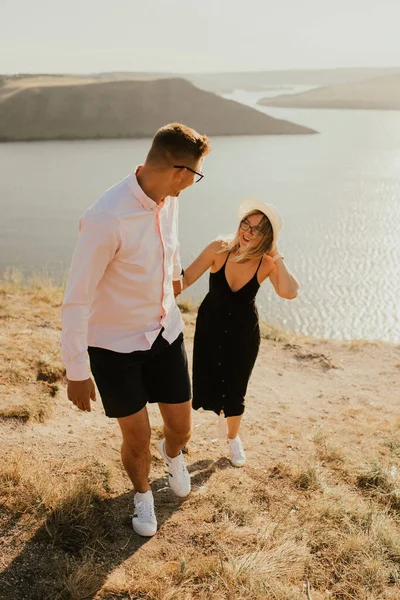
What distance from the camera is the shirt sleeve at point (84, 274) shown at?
243 cm

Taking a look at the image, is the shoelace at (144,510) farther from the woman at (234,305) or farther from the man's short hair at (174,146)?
the man's short hair at (174,146)

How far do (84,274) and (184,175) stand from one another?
0.65 m

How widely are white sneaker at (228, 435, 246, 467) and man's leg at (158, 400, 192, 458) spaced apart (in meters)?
0.85

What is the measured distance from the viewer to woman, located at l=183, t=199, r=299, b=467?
3.52 metres

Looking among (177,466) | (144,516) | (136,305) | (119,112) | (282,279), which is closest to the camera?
(136,305)

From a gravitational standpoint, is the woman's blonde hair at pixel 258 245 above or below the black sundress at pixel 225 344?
above

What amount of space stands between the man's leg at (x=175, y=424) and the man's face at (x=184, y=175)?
1.12 meters

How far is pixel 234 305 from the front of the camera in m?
3.76

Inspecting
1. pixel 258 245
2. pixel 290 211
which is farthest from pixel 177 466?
pixel 290 211

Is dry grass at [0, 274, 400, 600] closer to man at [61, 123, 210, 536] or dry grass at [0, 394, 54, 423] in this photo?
dry grass at [0, 394, 54, 423]

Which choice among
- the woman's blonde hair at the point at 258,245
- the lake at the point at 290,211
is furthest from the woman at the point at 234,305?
the lake at the point at 290,211

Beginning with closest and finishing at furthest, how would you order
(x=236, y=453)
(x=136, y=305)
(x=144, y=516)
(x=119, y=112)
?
(x=136, y=305), (x=144, y=516), (x=236, y=453), (x=119, y=112)

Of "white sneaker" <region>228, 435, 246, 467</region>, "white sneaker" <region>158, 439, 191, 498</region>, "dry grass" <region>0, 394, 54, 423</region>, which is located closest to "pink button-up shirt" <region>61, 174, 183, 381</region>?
"white sneaker" <region>158, 439, 191, 498</region>

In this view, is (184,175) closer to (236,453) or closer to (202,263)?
(202,263)
